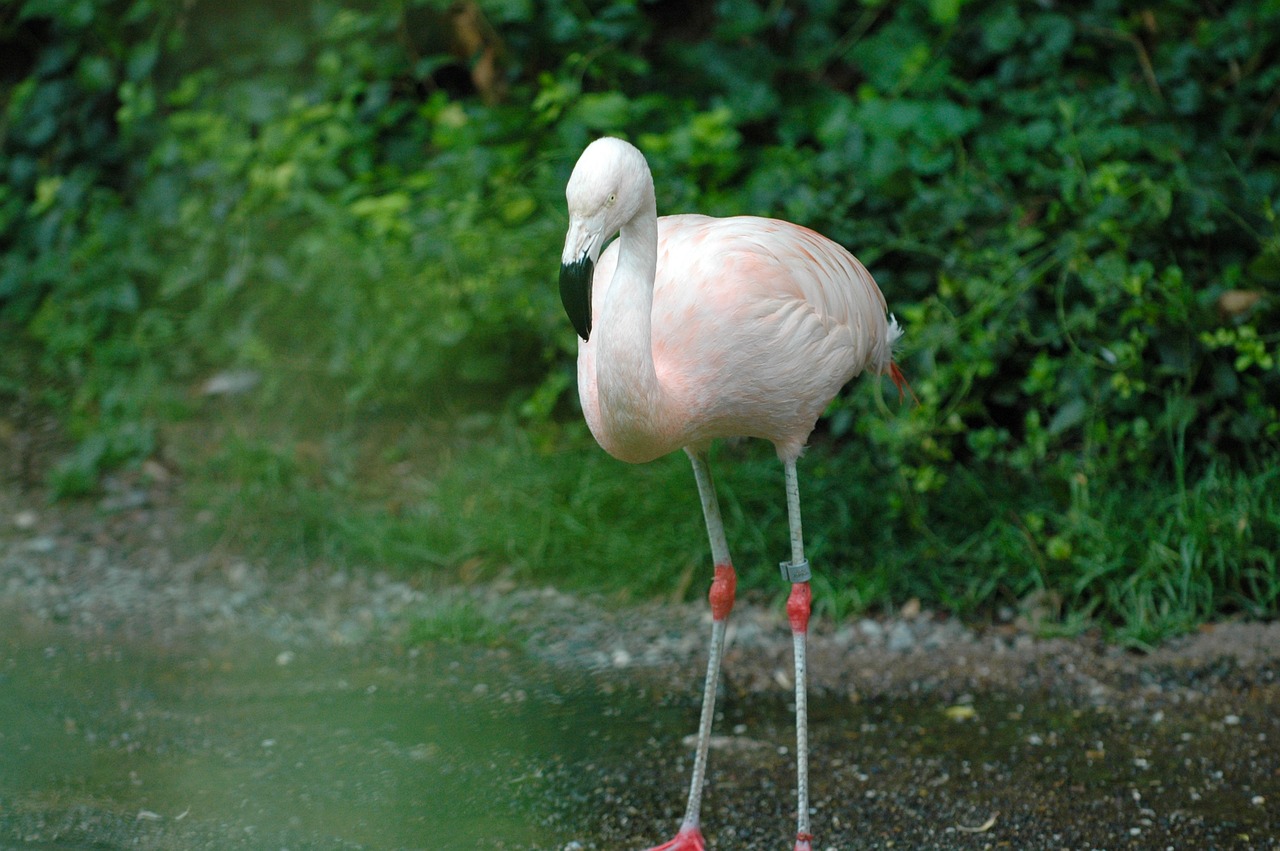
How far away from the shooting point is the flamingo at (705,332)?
2.74 m

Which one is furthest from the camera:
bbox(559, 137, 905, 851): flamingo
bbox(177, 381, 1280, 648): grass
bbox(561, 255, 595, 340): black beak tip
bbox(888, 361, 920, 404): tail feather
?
bbox(177, 381, 1280, 648): grass

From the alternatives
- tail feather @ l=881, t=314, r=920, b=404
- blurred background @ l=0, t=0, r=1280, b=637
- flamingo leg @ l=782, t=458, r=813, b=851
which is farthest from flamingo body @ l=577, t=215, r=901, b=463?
blurred background @ l=0, t=0, r=1280, b=637

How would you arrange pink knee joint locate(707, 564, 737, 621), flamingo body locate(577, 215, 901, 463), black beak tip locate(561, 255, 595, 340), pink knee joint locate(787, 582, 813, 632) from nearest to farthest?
black beak tip locate(561, 255, 595, 340), flamingo body locate(577, 215, 901, 463), pink knee joint locate(787, 582, 813, 632), pink knee joint locate(707, 564, 737, 621)

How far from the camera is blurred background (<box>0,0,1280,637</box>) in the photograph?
4465 mm

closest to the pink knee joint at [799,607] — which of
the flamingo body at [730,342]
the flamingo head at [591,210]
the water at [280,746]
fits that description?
the flamingo body at [730,342]

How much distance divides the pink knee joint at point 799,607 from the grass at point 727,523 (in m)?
1.00

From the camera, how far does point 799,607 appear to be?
3434mm

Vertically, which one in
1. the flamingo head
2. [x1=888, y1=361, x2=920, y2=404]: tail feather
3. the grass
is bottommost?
the grass

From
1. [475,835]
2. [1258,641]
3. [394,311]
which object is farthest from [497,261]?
[1258,641]

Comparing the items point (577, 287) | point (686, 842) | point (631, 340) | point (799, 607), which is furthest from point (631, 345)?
point (686, 842)

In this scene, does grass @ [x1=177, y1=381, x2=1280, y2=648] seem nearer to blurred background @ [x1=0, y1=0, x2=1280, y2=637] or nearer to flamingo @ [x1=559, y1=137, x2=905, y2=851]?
blurred background @ [x1=0, y1=0, x2=1280, y2=637]

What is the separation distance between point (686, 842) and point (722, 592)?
2.25ft

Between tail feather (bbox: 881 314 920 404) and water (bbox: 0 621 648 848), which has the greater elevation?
tail feather (bbox: 881 314 920 404)

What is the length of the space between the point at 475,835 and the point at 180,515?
2628 mm
